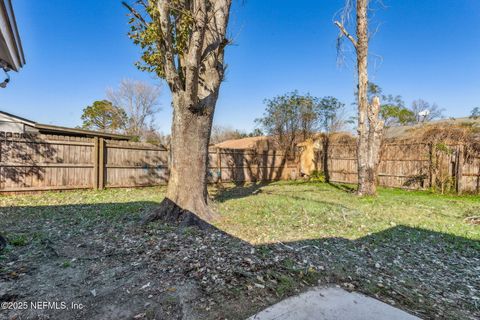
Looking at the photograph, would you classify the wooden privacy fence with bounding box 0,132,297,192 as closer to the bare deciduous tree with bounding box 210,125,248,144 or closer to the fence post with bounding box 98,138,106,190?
the fence post with bounding box 98,138,106,190

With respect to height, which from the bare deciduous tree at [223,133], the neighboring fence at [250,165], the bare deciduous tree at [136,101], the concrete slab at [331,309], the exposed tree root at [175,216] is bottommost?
the concrete slab at [331,309]

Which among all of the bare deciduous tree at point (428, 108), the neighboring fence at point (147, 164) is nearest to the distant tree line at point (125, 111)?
the neighboring fence at point (147, 164)

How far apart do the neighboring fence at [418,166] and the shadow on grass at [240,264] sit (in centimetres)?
635

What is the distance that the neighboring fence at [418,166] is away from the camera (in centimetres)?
866

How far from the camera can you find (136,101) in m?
25.9

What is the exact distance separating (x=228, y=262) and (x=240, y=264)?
0.13 m

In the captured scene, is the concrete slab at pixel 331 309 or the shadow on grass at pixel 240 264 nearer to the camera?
the concrete slab at pixel 331 309

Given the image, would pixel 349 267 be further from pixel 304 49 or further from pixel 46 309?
pixel 304 49

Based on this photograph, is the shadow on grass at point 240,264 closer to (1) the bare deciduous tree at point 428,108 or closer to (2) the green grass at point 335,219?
(2) the green grass at point 335,219

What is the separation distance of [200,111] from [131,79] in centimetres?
2425

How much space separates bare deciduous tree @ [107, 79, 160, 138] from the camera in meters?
25.3

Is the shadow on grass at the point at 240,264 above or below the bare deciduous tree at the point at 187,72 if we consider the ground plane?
below

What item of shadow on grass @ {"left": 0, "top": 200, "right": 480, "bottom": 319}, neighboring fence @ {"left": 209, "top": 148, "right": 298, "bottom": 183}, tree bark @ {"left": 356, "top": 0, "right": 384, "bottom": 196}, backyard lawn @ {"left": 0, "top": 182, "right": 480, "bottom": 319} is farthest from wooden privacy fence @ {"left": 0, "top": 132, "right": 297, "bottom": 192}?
tree bark @ {"left": 356, "top": 0, "right": 384, "bottom": 196}

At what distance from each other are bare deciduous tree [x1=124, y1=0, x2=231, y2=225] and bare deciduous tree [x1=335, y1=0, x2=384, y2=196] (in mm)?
5420
